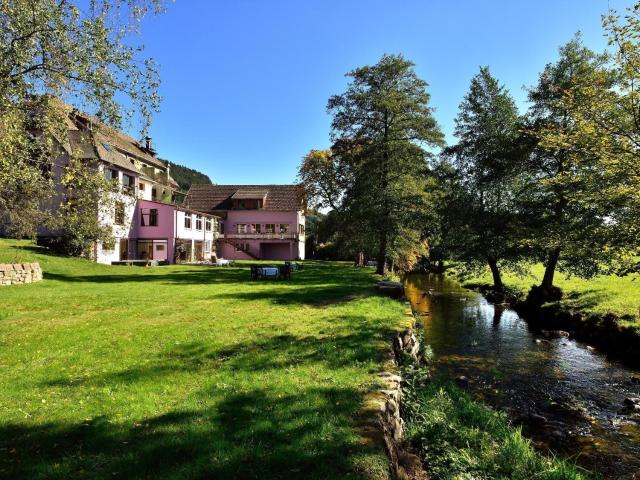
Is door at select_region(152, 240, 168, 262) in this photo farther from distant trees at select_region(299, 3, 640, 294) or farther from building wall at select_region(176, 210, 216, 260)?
distant trees at select_region(299, 3, 640, 294)

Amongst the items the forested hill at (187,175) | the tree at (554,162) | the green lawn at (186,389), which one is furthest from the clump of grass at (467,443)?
the forested hill at (187,175)

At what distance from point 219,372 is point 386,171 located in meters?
21.8

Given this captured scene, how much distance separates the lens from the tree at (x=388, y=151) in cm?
2581

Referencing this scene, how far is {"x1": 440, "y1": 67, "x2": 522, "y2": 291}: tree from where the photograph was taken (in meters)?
23.2

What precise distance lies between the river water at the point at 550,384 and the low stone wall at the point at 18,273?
19.8 metres

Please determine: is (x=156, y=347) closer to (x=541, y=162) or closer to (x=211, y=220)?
(x=541, y=162)

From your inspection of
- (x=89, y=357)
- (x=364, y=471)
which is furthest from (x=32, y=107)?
(x=364, y=471)

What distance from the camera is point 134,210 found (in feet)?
125

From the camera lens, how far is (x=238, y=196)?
57312 millimetres

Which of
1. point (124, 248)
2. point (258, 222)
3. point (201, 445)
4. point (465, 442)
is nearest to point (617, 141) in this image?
point (465, 442)

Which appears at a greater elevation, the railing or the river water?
the railing

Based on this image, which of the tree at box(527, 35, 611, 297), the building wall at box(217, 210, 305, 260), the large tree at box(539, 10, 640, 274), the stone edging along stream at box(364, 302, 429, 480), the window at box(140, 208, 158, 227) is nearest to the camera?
the stone edging along stream at box(364, 302, 429, 480)

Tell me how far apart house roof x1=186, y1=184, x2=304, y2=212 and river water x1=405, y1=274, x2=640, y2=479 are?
40846 millimetres

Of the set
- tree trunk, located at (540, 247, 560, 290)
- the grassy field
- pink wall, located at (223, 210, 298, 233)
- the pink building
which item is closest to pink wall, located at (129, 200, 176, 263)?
the pink building
